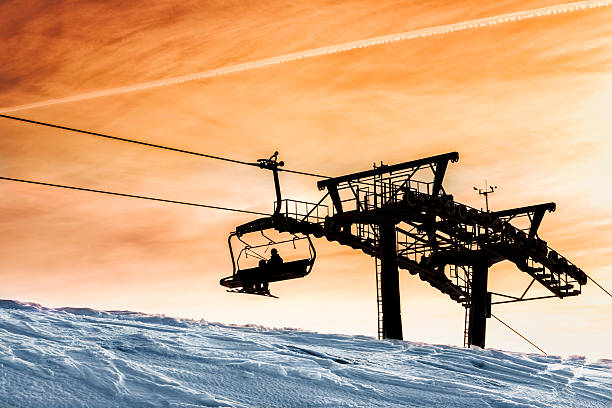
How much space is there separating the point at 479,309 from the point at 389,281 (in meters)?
9.35

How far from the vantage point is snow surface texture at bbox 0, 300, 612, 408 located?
1259cm

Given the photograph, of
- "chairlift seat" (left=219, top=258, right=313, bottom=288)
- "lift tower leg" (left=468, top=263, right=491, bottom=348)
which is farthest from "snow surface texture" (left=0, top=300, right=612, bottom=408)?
"lift tower leg" (left=468, top=263, right=491, bottom=348)

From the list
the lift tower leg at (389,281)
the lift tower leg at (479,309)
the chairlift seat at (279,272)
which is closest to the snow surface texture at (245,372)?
the chairlift seat at (279,272)

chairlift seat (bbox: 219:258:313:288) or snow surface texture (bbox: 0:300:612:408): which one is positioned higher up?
chairlift seat (bbox: 219:258:313:288)

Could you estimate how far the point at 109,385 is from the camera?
12742 millimetres

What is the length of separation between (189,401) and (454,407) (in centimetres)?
531

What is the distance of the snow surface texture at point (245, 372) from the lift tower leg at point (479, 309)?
12.5 m

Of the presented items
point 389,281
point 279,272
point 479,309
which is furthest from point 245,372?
point 479,309

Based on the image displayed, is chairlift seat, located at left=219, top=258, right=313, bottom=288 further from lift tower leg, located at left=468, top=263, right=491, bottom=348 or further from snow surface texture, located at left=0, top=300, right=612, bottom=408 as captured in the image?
lift tower leg, located at left=468, top=263, right=491, bottom=348

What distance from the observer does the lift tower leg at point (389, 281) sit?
2770 centimetres

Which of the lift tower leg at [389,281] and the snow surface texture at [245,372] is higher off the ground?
the lift tower leg at [389,281]

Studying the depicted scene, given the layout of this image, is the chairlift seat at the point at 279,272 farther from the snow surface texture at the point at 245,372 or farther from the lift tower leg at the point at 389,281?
the lift tower leg at the point at 389,281

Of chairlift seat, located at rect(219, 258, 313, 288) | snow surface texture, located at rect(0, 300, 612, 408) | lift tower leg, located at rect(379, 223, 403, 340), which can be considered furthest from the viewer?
lift tower leg, located at rect(379, 223, 403, 340)

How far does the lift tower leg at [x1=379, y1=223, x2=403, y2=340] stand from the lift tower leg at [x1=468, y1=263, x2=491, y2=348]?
8226 mm
